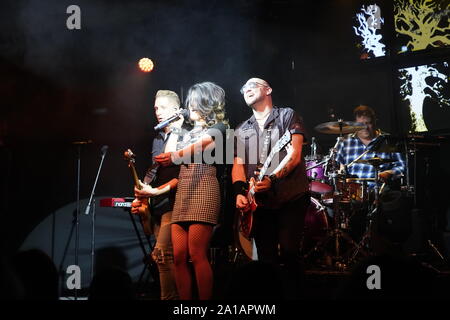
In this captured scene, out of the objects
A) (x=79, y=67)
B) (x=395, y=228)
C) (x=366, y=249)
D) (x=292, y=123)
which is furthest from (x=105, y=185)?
(x=395, y=228)

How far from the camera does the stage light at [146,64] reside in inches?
213

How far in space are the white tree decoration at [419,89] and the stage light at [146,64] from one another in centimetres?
393

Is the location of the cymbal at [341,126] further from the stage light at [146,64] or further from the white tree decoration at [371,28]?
the stage light at [146,64]

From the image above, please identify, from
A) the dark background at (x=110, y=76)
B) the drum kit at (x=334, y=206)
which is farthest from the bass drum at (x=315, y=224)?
the dark background at (x=110, y=76)

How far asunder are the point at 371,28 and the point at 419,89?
1237mm

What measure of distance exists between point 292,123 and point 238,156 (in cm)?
49

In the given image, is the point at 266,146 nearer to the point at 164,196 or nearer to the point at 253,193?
the point at 253,193

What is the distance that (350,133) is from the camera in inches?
256

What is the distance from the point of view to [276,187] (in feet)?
10.3

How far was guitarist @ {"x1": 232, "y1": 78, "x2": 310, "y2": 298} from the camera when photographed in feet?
10.2

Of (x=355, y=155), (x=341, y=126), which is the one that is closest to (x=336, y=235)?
(x=355, y=155)

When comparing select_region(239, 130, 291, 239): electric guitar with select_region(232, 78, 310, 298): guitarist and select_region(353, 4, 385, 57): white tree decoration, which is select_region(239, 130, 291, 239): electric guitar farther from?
select_region(353, 4, 385, 57): white tree decoration

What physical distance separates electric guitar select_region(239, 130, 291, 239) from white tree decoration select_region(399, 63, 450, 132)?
434cm

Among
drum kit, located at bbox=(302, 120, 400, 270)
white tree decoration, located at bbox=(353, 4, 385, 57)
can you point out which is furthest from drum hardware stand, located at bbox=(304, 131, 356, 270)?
white tree decoration, located at bbox=(353, 4, 385, 57)
